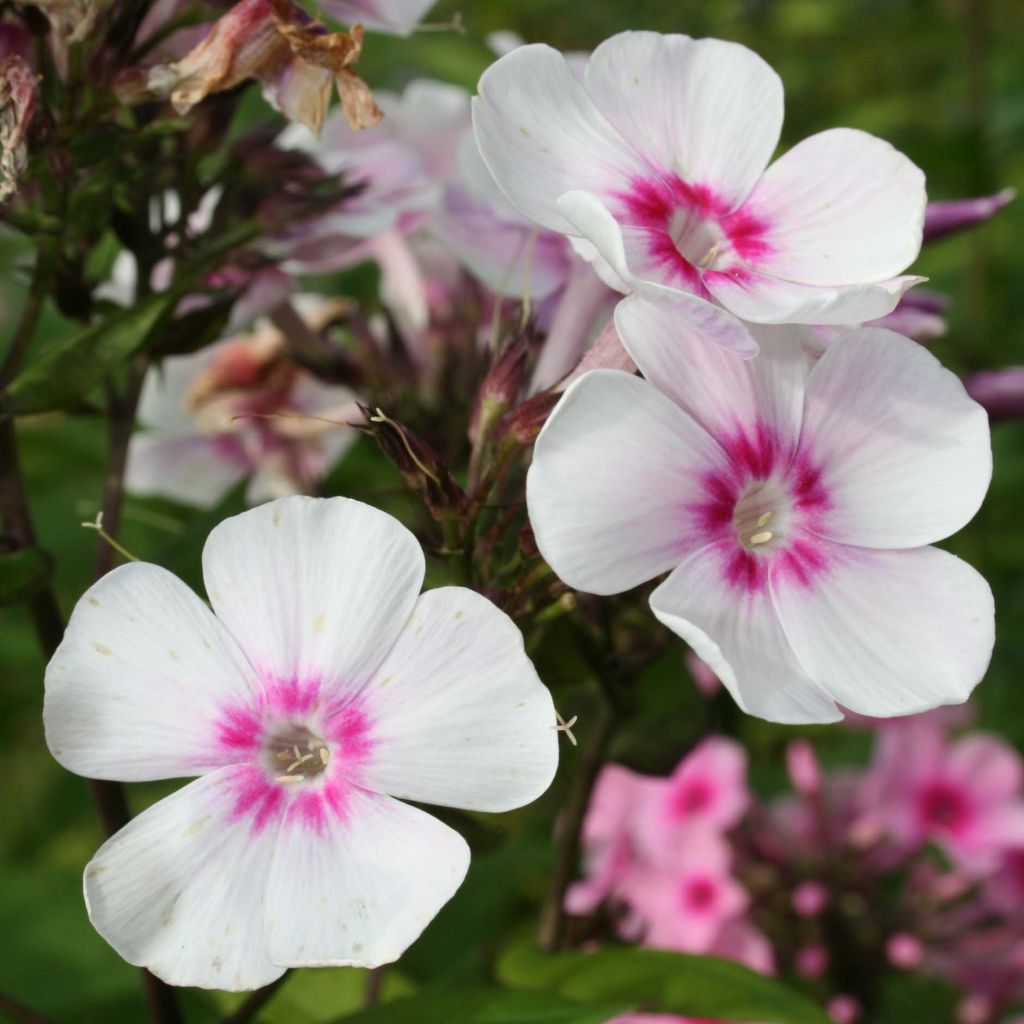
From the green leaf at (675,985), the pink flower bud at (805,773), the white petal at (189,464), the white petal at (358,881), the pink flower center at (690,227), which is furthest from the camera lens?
the pink flower bud at (805,773)

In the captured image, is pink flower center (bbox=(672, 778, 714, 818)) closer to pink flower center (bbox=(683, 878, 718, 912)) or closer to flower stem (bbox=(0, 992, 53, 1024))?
pink flower center (bbox=(683, 878, 718, 912))

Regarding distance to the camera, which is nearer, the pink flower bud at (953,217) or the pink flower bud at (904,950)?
the pink flower bud at (953,217)

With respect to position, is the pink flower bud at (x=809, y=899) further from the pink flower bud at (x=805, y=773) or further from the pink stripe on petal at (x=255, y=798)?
the pink stripe on petal at (x=255, y=798)

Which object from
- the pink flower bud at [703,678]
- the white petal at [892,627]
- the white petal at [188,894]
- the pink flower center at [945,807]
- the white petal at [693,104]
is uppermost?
the white petal at [693,104]

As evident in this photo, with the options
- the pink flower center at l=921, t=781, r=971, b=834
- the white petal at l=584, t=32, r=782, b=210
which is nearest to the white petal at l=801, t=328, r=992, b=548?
the white petal at l=584, t=32, r=782, b=210

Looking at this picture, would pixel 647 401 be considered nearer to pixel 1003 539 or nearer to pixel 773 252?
pixel 773 252

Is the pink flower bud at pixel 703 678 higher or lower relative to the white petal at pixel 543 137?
lower

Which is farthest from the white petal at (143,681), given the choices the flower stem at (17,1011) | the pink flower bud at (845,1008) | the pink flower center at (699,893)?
the pink flower bud at (845,1008)
